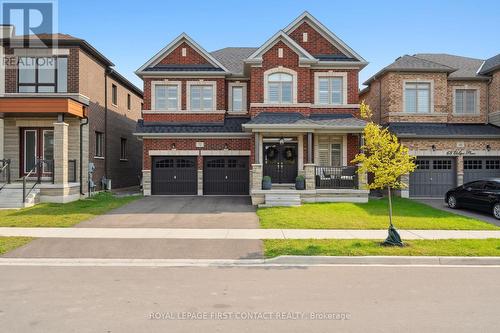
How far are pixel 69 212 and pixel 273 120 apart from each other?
402 inches

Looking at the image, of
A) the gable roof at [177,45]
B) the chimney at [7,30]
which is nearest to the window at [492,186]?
the gable roof at [177,45]

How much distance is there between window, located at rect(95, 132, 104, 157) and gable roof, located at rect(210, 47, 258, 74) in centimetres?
877

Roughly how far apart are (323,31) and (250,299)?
18815 mm

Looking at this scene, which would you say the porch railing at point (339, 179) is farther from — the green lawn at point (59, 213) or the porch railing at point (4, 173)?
the porch railing at point (4, 173)

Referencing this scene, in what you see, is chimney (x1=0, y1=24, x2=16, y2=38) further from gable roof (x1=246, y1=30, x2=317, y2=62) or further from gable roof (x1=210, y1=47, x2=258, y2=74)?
gable roof (x1=246, y1=30, x2=317, y2=62)

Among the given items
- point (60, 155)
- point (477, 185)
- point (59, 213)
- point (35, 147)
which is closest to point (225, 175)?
point (60, 155)

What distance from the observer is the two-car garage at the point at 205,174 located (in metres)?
21.7

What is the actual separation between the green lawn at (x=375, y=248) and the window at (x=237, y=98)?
13667 millimetres

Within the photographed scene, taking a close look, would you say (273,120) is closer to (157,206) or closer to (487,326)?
(157,206)

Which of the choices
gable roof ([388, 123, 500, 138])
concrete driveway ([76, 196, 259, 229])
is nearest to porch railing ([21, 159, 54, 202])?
concrete driveway ([76, 196, 259, 229])

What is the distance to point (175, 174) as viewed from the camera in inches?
856

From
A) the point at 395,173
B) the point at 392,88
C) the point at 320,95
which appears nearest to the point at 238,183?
the point at 320,95

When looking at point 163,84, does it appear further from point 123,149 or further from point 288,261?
point 288,261

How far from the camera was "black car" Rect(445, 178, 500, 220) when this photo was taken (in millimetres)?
14927
